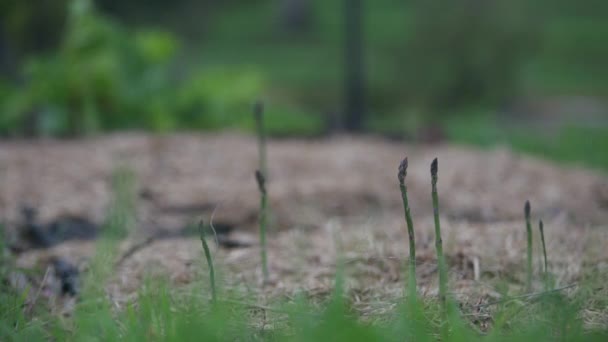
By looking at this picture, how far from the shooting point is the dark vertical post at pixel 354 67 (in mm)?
8648

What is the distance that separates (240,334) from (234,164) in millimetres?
3449

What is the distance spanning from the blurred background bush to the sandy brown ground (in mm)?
1150

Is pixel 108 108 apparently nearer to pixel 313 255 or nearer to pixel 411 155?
pixel 411 155

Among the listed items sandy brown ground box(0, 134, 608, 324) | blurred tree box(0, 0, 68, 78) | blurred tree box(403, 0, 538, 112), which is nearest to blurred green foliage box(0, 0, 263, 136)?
sandy brown ground box(0, 134, 608, 324)

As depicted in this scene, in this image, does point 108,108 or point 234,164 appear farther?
point 108,108

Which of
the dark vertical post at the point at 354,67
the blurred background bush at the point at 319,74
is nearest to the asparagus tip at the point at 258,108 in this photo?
the blurred background bush at the point at 319,74

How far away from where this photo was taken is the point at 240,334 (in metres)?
1.55

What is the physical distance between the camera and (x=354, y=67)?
931cm

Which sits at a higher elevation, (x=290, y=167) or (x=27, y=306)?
(x=290, y=167)

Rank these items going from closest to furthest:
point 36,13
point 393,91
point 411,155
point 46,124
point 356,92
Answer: point 411,155 → point 46,124 → point 356,92 → point 36,13 → point 393,91

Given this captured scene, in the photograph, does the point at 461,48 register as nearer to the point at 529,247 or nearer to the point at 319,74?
the point at 319,74

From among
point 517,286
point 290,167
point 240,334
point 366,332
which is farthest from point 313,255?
point 290,167

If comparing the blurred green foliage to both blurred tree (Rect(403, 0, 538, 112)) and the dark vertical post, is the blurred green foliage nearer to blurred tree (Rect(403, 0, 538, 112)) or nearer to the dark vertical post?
the dark vertical post

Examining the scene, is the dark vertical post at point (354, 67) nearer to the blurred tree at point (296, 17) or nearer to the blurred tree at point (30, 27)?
the blurred tree at point (30, 27)
